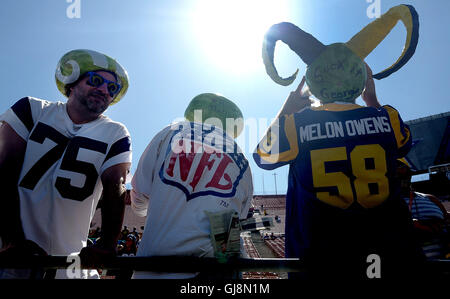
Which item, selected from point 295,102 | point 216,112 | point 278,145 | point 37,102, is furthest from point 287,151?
point 37,102

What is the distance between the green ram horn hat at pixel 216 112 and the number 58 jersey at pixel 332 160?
A: 1.06 feet

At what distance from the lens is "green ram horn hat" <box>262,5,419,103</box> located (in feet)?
6.20

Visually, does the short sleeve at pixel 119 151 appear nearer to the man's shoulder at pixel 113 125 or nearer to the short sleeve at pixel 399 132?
the man's shoulder at pixel 113 125

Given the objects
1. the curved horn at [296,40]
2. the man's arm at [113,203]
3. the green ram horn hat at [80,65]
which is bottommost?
the man's arm at [113,203]

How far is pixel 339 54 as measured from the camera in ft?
6.35

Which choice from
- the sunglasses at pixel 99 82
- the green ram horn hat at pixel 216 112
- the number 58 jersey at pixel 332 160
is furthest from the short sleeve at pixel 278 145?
the sunglasses at pixel 99 82

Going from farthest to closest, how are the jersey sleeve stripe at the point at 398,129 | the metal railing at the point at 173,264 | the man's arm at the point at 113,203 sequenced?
the jersey sleeve stripe at the point at 398,129
the man's arm at the point at 113,203
the metal railing at the point at 173,264

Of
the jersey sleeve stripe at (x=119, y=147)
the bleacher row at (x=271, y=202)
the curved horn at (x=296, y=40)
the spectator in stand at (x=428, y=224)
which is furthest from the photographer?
the bleacher row at (x=271, y=202)

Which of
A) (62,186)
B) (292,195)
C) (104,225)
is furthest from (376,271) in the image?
(62,186)

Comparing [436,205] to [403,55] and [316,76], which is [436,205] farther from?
[316,76]

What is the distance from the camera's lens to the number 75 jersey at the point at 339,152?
1.59m

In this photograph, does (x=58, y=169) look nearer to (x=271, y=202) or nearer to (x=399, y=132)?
(x=399, y=132)

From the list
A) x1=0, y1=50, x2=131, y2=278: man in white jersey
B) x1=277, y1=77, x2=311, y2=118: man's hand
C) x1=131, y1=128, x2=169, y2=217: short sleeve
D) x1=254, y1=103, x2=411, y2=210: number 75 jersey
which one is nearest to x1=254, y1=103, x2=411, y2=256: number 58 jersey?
x1=254, y1=103, x2=411, y2=210: number 75 jersey
